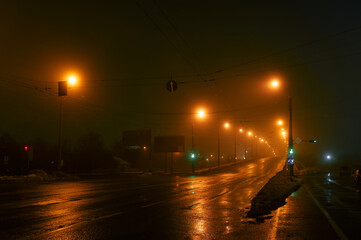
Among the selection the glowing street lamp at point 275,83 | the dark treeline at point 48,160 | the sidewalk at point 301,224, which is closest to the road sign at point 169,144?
the dark treeline at point 48,160

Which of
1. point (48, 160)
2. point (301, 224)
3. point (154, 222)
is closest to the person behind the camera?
point (301, 224)

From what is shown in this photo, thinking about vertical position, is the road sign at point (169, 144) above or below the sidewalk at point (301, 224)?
above

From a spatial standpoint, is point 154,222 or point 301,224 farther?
point 154,222

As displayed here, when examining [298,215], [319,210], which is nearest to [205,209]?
[298,215]

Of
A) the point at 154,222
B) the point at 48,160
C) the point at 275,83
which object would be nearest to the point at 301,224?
the point at 154,222

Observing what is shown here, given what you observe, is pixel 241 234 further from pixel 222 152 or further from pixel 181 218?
pixel 222 152

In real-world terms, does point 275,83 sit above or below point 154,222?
above

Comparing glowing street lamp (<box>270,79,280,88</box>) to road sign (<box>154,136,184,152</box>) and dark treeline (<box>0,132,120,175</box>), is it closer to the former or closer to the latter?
dark treeline (<box>0,132,120,175</box>)

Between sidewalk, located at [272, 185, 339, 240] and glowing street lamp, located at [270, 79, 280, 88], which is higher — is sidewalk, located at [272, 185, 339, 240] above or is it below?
below

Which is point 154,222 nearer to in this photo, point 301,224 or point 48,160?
point 301,224

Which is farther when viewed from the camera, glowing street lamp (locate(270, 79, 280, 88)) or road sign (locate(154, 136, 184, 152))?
road sign (locate(154, 136, 184, 152))

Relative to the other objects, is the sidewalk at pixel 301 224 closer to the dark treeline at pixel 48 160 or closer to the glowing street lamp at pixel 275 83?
the glowing street lamp at pixel 275 83

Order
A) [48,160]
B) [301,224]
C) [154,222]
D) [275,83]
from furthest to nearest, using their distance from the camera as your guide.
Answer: [48,160], [275,83], [154,222], [301,224]

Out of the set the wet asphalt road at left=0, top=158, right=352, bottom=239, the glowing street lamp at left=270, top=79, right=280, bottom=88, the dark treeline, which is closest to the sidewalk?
the wet asphalt road at left=0, top=158, right=352, bottom=239
